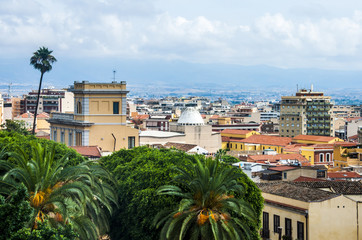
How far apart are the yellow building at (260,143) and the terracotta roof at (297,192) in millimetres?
75647

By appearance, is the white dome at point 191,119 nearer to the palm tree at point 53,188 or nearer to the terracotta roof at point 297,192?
the terracotta roof at point 297,192

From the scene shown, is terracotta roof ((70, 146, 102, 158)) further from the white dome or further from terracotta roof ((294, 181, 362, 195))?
the white dome

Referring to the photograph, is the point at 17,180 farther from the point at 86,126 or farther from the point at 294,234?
the point at 86,126

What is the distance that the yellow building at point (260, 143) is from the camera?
121 m

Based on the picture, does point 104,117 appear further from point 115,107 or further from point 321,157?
point 321,157

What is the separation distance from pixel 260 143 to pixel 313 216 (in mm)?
90529

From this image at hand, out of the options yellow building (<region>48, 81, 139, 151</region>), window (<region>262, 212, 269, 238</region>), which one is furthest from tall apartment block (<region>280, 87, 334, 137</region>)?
window (<region>262, 212, 269, 238</region>)

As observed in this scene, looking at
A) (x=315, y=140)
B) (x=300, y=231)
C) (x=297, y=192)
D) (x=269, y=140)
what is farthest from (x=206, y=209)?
(x=269, y=140)

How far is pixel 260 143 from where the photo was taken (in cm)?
12669

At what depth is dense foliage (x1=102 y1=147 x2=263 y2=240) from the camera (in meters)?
31.4

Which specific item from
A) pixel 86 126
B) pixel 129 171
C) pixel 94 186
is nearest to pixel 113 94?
pixel 86 126

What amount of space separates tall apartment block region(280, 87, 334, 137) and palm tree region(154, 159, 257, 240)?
131233 mm

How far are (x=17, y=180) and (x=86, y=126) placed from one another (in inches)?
1526

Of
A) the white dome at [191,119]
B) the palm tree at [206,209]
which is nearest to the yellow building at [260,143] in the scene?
the white dome at [191,119]
